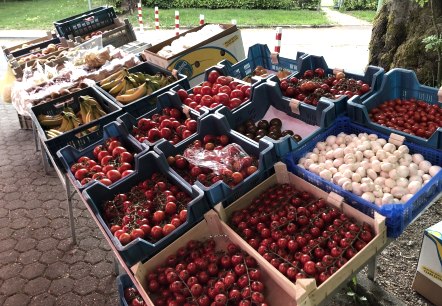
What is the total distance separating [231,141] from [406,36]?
3.30 meters

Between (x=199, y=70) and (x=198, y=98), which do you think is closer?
(x=198, y=98)

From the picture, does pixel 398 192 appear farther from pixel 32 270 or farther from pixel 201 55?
pixel 32 270

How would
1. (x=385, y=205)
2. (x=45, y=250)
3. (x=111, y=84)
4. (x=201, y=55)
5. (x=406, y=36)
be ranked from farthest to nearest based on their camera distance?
(x=406, y=36), (x=201, y=55), (x=111, y=84), (x=45, y=250), (x=385, y=205)

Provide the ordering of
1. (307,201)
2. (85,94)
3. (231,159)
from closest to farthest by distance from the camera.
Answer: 1. (307,201)
2. (231,159)
3. (85,94)

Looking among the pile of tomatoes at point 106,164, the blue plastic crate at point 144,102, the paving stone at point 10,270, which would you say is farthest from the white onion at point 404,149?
the paving stone at point 10,270

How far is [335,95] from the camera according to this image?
3.21 meters

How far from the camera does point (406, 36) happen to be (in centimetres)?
493

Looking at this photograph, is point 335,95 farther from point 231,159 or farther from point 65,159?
point 65,159

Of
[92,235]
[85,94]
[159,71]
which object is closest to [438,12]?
[159,71]

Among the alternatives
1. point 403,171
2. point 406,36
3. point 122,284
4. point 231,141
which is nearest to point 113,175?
point 122,284

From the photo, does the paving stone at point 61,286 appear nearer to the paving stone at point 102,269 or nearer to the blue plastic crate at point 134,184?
the paving stone at point 102,269

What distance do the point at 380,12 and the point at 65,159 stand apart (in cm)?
445

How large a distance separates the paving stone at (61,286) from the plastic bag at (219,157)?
1602mm

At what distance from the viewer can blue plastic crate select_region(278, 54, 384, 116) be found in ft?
9.86
